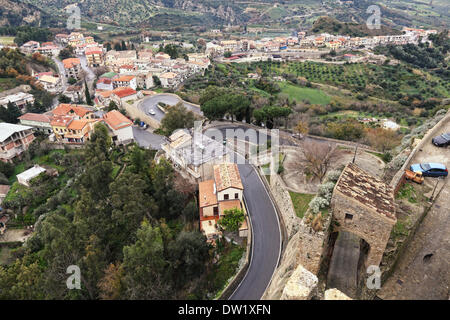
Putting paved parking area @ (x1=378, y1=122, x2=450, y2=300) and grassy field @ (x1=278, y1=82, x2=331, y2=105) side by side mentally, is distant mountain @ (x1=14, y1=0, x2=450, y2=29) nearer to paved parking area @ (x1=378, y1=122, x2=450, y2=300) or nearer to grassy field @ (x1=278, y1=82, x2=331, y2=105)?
grassy field @ (x1=278, y1=82, x2=331, y2=105)

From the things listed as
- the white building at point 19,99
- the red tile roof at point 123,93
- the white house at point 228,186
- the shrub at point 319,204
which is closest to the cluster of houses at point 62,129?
the red tile roof at point 123,93

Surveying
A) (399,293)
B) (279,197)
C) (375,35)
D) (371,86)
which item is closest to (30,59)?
(279,197)

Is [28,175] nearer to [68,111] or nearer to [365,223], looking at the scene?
[68,111]

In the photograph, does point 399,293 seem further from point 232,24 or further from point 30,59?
point 232,24

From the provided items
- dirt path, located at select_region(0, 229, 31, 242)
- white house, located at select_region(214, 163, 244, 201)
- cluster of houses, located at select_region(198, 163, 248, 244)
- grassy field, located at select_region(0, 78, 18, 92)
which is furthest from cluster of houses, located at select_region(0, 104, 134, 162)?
white house, located at select_region(214, 163, 244, 201)

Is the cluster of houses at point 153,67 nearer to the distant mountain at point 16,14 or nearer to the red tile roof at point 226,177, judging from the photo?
the red tile roof at point 226,177
